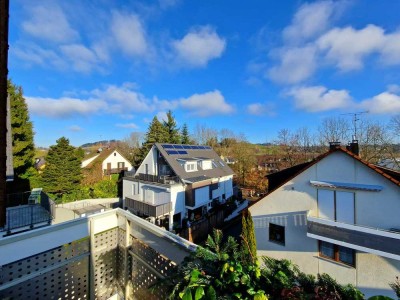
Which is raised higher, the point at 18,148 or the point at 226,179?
the point at 18,148

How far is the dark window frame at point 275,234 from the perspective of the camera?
956 centimetres

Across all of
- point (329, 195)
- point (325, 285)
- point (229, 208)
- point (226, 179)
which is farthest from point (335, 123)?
point (325, 285)

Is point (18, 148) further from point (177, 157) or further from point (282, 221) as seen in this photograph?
point (282, 221)

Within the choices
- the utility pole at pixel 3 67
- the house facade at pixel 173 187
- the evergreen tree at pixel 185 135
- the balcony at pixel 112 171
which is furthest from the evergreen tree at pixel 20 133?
the evergreen tree at pixel 185 135

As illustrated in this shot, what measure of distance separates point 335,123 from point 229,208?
1846 cm

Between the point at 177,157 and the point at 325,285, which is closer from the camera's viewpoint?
the point at 325,285

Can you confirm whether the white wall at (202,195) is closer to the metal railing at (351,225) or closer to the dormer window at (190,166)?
the dormer window at (190,166)

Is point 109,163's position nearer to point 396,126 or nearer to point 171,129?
point 171,129

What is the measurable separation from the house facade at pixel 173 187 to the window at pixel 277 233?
28.1 ft

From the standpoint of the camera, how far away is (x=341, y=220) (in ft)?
26.3

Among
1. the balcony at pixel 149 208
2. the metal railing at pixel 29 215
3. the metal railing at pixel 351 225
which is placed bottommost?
the balcony at pixel 149 208

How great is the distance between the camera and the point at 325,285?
5.70 ft

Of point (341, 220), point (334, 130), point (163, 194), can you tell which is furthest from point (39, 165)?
point (334, 130)

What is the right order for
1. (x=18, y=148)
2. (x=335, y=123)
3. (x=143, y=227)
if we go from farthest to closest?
(x=335, y=123) < (x=18, y=148) < (x=143, y=227)
